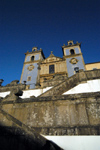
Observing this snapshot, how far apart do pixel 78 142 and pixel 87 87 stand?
14.5ft

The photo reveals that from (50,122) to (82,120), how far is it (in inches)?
50.0

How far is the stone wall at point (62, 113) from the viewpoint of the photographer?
339 centimetres

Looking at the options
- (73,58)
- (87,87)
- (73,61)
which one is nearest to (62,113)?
(87,87)

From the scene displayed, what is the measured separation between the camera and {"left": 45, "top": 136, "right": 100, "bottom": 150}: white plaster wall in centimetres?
294

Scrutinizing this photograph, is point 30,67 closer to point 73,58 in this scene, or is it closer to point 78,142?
point 73,58

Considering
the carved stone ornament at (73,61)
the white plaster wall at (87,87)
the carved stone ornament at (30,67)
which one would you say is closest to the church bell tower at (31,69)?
the carved stone ornament at (30,67)

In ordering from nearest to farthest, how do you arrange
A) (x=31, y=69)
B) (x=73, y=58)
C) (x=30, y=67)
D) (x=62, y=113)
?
1. (x=62, y=113)
2. (x=73, y=58)
3. (x=31, y=69)
4. (x=30, y=67)

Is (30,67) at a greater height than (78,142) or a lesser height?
greater

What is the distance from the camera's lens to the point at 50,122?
3.75m

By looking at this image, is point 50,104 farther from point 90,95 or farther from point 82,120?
point 90,95

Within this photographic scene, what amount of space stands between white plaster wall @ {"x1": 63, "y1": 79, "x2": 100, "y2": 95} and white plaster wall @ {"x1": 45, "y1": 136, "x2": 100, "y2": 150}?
357 centimetres

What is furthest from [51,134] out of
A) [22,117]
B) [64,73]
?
[64,73]

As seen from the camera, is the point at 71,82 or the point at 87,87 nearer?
the point at 87,87

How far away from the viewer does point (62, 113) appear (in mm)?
3885
